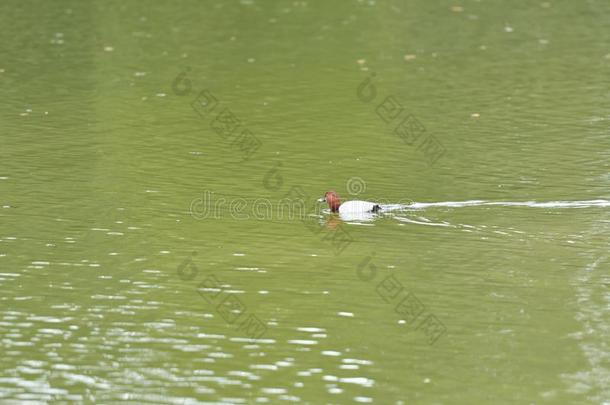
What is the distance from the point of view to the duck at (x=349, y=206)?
1227 cm

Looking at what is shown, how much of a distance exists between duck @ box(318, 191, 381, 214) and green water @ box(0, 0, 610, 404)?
0.17m

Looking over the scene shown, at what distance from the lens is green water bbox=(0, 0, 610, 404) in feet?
27.9

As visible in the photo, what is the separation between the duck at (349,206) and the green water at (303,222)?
0.57ft

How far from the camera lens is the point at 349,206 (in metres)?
12.3

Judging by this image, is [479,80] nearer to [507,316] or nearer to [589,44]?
[589,44]

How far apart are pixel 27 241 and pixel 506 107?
29.5ft

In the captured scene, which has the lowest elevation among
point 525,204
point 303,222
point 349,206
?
point 303,222

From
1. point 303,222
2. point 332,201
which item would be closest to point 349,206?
point 332,201

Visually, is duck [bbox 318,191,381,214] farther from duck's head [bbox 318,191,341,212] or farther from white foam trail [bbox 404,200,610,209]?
white foam trail [bbox 404,200,610,209]

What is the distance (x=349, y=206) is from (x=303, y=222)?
21.6 inches

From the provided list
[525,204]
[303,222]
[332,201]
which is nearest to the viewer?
[303,222]

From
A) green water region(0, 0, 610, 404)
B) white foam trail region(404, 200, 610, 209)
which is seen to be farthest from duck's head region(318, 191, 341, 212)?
white foam trail region(404, 200, 610, 209)

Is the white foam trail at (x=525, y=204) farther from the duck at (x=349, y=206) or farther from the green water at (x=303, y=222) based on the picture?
the duck at (x=349, y=206)

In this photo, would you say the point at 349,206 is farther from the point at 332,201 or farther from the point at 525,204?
the point at 525,204
